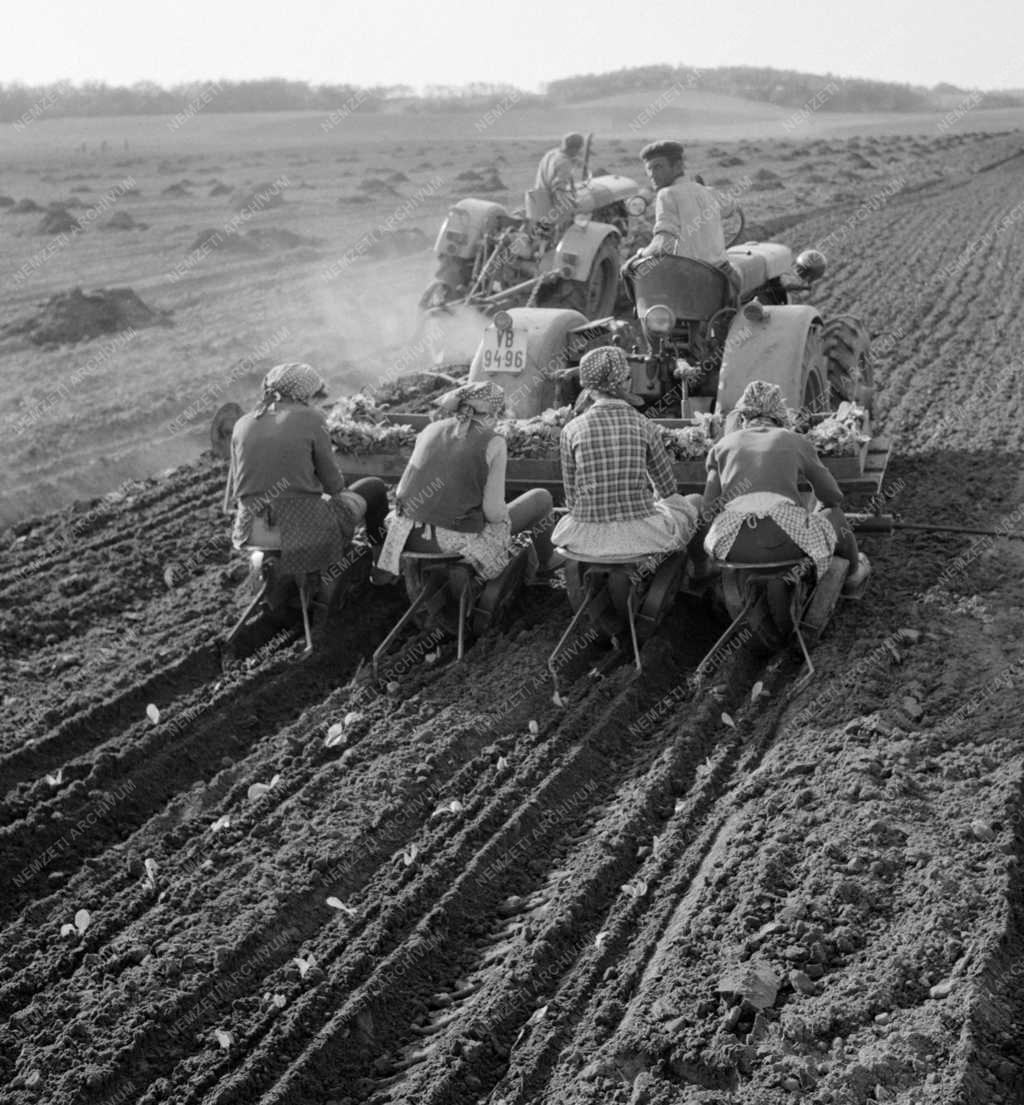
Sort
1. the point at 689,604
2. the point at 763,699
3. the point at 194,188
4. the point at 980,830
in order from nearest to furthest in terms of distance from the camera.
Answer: the point at 980,830 < the point at 763,699 < the point at 689,604 < the point at 194,188

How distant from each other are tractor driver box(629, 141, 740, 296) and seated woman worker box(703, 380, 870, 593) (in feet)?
6.07

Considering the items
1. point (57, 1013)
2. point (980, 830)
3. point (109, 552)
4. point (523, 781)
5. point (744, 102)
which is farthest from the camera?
point (744, 102)

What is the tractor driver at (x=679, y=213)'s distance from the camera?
9.22 m

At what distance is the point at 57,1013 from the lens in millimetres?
5215

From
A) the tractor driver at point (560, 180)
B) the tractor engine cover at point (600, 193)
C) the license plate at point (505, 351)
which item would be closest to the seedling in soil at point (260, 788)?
the license plate at point (505, 351)

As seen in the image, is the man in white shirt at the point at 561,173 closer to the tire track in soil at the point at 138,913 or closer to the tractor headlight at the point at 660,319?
the tractor headlight at the point at 660,319

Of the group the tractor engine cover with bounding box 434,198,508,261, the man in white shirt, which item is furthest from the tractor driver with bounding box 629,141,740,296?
the tractor engine cover with bounding box 434,198,508,261

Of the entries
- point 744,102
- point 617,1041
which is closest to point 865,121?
point 744,102

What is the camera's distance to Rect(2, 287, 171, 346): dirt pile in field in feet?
55.0

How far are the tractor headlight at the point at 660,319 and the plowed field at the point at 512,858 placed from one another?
71.6 inches

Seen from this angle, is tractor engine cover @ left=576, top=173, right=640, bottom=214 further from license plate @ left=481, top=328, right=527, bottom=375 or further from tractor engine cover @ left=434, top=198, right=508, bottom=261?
license plate @ left=481, top=328, right=527, bottom=375

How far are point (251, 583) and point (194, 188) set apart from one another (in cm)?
2837

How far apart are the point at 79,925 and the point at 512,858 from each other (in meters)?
1.65

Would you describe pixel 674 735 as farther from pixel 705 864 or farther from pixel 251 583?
pixel 251 583
